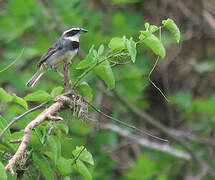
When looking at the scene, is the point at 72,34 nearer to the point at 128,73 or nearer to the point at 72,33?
the point at 72,33

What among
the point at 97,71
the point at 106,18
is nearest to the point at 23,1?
the point at 106,18

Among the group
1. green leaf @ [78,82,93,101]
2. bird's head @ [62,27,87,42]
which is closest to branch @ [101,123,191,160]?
bird's head @ [62,27,87,42]

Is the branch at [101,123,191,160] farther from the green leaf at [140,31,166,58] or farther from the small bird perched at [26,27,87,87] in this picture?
the green leaf at [140,31,166,58]

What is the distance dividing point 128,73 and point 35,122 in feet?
12.8

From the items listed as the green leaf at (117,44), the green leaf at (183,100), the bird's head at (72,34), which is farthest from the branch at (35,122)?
the green leaf at (183,100)

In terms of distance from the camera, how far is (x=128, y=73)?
598 centimetres

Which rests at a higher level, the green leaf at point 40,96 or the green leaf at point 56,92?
the green leaf at point 40,96

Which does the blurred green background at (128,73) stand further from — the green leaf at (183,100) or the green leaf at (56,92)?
the green leaf at (56,92)

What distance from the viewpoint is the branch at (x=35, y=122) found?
78.0 inches

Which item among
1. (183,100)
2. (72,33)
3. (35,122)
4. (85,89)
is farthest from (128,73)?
(35,122)

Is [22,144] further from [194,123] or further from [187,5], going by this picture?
[187,5]

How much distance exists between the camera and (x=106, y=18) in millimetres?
6305

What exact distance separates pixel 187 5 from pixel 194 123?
1.86 m

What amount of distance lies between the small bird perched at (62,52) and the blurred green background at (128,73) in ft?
3.78
